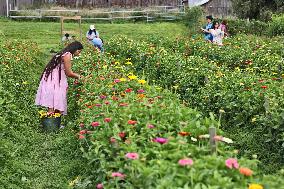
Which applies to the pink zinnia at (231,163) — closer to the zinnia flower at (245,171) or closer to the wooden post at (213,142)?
the zinnia flower at (245,171)

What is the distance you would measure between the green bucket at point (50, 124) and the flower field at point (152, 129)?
0.53 ft

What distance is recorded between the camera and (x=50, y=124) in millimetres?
8328

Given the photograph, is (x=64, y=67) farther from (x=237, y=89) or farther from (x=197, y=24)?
(x=197, y=24)

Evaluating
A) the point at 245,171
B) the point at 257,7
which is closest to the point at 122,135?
the point at 245,171

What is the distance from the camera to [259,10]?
97.3 ft

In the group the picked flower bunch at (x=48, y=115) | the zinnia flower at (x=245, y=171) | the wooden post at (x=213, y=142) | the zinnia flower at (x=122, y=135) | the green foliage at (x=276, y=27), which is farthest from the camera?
the green foliage at (x=276, y=27)

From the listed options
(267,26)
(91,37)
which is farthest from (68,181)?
(267,26)

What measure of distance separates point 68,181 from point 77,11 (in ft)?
85.0

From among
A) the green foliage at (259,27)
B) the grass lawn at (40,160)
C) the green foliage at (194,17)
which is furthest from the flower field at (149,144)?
the green foliage at (194,17)

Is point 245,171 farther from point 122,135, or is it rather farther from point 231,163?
point 122,135

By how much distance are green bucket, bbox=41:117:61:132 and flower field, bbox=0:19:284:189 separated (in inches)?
6.3

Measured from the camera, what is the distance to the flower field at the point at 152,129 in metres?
3.96

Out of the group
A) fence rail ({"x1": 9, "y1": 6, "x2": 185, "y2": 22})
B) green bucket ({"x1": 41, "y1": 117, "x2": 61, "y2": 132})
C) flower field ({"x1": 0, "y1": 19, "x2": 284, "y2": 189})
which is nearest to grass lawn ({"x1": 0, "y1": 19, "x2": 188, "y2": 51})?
fence rail ({"x1": 9, "y1": 6, "x2": 185, "y2": 22})

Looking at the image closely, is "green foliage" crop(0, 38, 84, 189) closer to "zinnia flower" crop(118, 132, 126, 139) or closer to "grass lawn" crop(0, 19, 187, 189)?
"grass lawn" crop(0, 19, 187, 189)
